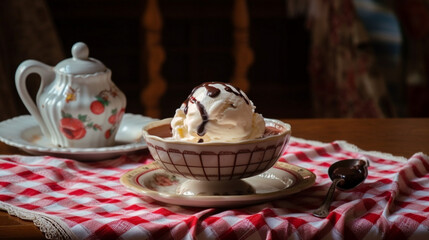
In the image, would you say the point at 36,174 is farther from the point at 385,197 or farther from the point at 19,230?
the point at 385,197

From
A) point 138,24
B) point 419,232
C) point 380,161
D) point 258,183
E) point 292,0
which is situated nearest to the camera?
point 419,232

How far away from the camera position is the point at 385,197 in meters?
0.84

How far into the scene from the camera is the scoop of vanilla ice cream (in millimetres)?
834

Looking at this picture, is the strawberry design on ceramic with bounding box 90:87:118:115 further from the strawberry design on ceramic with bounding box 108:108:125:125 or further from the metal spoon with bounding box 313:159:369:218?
the metal spoon with bounding box 313:159:369:218

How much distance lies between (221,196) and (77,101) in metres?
0.42

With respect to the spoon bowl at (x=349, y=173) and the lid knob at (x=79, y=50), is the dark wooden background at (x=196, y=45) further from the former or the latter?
the spoon bowl at (x=349, y=173)

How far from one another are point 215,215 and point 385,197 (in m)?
0.23

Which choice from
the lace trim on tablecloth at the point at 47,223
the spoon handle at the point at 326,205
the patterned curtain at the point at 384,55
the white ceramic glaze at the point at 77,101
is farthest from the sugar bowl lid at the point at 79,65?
the patterned curtain at the point at 384,55

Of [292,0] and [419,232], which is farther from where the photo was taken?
[292,0]

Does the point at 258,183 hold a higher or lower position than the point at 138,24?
higher

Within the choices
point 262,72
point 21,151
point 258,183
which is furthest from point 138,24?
point 258,183

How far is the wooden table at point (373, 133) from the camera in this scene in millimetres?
1171

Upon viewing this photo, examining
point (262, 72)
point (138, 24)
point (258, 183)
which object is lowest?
point (262, 72)

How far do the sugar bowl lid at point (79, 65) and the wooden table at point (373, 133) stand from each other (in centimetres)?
17
